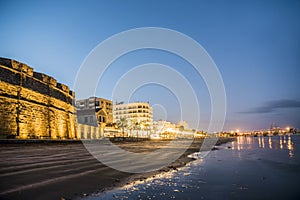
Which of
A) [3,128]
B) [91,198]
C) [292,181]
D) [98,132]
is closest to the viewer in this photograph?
[91,198]

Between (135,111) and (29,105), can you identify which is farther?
(135,111)

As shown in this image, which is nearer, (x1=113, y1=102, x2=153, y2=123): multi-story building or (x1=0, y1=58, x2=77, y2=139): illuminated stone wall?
(x1=0, y1=58, x2=77, y2=139): illuminated stone wall

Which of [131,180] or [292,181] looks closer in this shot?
[131,180]

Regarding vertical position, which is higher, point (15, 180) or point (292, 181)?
point (15, 180)

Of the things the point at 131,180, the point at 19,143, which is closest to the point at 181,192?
the point at 131,180

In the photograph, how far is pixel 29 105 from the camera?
107ft

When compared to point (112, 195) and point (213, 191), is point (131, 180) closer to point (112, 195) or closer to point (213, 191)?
point (112, 195)

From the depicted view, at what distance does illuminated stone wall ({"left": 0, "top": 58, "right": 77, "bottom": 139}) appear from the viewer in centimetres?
2816

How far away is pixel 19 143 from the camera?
23359 millimetres

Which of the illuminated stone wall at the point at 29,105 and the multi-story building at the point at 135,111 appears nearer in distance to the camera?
the illuminated stone wall at the point at 29,105

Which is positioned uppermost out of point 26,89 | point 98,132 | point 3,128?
point 26,89

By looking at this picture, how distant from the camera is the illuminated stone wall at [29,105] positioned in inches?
1109

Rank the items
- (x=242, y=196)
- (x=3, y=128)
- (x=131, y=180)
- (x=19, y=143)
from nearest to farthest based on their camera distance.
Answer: (x=242, y=196)
(x=131, y=180)
(x=19, y=143)
(x=3, y=128)

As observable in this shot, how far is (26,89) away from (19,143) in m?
12.0
